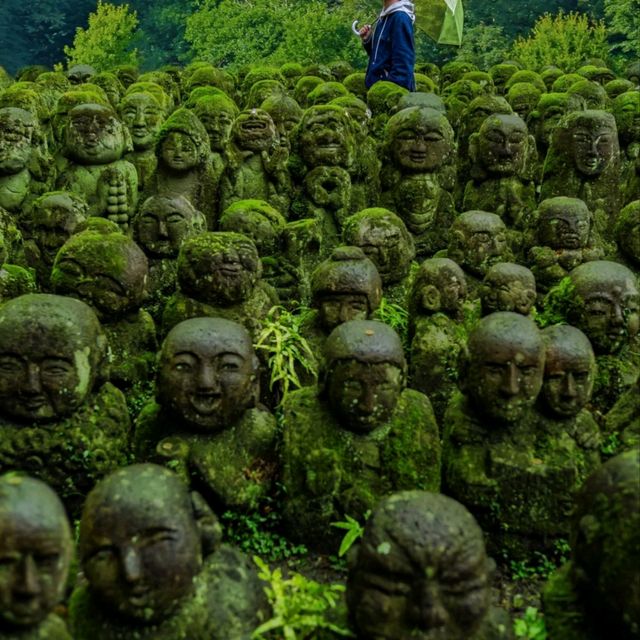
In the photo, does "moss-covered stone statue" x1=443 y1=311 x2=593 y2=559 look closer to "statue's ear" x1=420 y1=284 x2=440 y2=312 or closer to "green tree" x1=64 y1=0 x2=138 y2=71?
"statue's ear" x1=420 y1=284 x2=440 y2=312

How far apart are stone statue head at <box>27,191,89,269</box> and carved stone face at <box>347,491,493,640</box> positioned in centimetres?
539

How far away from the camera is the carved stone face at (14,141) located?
9109mm

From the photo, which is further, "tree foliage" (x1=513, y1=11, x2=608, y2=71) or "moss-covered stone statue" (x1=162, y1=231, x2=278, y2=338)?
"tree foliage" (x1=513, y1=11, x2=608, y2=71)

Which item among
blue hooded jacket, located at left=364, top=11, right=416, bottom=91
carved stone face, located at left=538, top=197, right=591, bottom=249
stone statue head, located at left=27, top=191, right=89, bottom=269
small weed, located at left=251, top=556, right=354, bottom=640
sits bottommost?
small weed, located at left=251, top=556, right=354, bottom=640

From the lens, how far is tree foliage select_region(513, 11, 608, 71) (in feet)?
72.6

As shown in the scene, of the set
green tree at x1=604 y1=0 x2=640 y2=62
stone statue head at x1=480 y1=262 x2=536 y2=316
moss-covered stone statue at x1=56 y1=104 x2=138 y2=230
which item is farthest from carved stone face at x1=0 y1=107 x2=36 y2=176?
green tree at x1=604 y1=0 x2=640 y2=62

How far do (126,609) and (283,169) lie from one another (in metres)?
6.93

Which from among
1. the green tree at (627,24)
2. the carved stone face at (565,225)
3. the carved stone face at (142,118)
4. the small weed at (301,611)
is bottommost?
the small weed at (301,611)

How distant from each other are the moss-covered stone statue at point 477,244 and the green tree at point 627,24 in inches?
689

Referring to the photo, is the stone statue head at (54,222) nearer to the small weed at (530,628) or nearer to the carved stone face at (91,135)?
the carved stone face at (91,135)

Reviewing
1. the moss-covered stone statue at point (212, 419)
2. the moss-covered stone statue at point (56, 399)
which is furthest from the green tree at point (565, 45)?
the moss-covered stone statue at point (56, 399)

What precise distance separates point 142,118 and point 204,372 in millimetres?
7805

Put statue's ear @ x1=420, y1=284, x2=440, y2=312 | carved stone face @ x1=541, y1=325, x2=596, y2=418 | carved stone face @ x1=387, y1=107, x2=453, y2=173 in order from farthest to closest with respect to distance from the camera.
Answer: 1. carved stone face @ x1=387, y1=107, x2=453, y2=173
2. statue's ear @ x1=420, y1=284, x2=440, y2=312
3. carved stone face @ x1=541, y1=325, x2=596, y2=418

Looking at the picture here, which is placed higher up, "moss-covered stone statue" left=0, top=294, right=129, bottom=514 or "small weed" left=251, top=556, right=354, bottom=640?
"moss-covered stone statue" left=0, top=294, right=129, bottom=514
